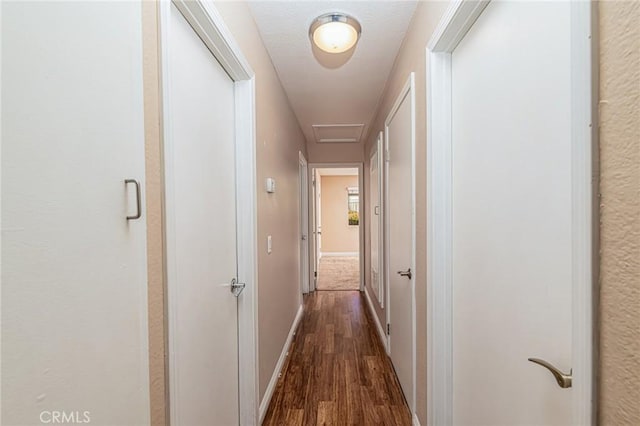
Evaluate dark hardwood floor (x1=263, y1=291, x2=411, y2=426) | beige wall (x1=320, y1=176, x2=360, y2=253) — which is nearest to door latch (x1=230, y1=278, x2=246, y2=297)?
dark hardwood floor (x1=263, y1=291, x2=411, y2=426)

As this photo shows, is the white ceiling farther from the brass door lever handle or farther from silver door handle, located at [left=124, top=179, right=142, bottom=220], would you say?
the brass door lever handle

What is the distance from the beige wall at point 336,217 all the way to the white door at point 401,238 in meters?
5.34

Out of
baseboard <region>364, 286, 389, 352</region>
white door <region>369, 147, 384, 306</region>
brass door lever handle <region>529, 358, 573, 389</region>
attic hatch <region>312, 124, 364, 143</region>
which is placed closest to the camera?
brass door lever handle <region>529, 358, 573, 389</region>

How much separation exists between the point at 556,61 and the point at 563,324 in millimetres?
631

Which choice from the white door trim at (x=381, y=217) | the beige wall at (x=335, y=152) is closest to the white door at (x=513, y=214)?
the white door trim at (x=381, y=217)

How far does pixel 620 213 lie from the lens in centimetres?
45

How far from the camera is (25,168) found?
1.42 feet

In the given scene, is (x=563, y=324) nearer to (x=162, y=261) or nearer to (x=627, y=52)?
(x=627, y=52)

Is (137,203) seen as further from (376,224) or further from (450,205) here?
(376,224)

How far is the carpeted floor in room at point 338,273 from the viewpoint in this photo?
4.83 meters

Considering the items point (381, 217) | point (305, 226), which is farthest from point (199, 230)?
point (305, 226)

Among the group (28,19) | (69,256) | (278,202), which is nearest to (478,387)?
(69,256)

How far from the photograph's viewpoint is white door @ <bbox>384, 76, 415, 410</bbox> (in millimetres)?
1667

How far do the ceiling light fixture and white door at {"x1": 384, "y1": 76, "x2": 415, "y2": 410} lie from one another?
1.53 feet
